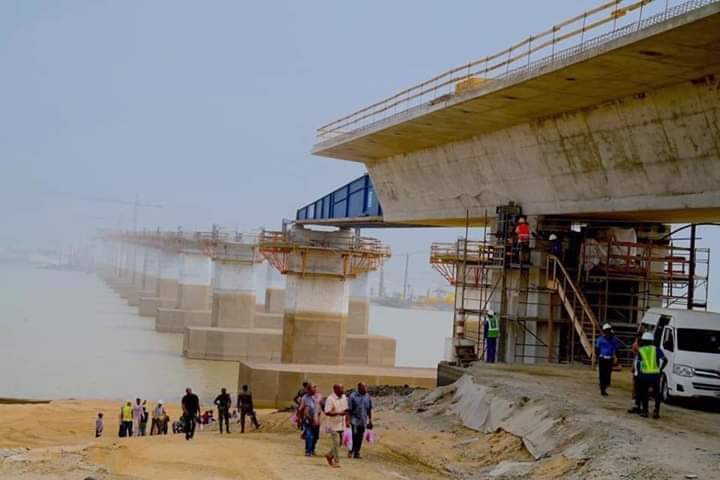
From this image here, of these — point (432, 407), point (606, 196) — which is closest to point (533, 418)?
point (432, 407)

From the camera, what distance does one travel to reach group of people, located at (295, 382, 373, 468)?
16.1 m

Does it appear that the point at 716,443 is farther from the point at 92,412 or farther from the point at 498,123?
the point at 92,412

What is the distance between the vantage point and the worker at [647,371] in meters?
16.5

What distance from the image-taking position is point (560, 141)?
25703mm

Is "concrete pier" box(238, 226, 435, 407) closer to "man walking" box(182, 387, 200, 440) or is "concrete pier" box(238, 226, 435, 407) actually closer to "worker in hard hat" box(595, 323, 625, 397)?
"man walking" box(182, 387, 200, 440)

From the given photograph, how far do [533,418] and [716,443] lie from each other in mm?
3599

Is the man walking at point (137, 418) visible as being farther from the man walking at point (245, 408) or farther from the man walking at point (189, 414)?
the man walking at point (189, 414)

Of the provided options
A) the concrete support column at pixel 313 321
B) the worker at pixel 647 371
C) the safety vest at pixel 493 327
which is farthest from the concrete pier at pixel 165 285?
the worker at pixel 647 371

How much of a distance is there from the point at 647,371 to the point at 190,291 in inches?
3163

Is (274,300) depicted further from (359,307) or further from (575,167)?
(575,167)

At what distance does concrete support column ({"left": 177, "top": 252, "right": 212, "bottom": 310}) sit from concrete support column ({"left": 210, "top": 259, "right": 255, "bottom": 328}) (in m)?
19.3

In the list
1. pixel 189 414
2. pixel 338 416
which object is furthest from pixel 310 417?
pixel 189 414

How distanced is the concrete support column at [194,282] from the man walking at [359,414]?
78.2 meters

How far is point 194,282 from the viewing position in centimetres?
9425
